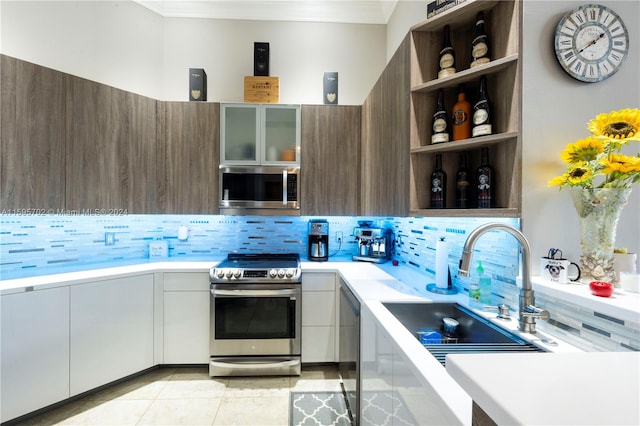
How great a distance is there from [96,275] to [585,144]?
2805 millimetres

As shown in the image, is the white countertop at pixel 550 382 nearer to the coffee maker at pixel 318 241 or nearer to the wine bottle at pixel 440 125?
the wine bottle at pixel 440 125

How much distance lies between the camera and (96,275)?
2.12m

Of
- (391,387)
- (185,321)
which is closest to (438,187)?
(391,387)

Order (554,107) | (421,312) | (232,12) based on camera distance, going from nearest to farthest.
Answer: (554,107), (421,312), (232,12)

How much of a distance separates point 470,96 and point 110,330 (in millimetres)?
2762

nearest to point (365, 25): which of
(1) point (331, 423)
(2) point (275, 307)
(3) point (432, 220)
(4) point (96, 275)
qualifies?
(3) point (432, 220)

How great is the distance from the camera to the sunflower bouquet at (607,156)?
0.93 meters

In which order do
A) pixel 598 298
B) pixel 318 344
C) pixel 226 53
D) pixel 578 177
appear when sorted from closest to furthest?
pixel 598 298
pixel 578 177
pixel 318 344
pixel 226 53

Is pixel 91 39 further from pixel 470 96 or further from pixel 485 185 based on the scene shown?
pixel 485 185

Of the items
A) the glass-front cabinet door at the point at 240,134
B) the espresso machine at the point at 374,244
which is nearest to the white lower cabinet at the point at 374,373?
the espresso machine at the point at 374,244

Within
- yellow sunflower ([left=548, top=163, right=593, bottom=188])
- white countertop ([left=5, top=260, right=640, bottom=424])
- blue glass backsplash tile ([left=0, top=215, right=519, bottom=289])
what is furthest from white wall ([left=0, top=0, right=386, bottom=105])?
white countertop ([left=5, top=260, right=640, bottom=424])

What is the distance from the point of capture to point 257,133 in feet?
8.61

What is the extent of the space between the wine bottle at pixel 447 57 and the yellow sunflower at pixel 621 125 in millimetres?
656

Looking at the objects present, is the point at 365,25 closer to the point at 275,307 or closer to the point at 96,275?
the point at 275,307
